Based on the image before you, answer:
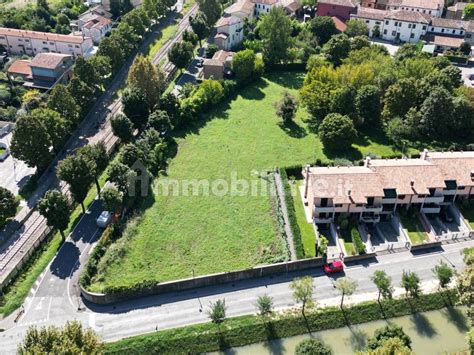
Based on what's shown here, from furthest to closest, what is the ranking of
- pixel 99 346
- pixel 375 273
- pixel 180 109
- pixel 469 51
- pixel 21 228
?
pixel 469 51 < pixel 180 109 < pixel 21 228 < pixel 375 273 < pixel 99 346

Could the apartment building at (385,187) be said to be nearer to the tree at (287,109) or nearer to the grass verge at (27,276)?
the tree at (287,109)

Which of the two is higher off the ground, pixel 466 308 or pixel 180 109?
pixel 180 109

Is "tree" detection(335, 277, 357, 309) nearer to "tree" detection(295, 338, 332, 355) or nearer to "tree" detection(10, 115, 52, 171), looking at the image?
"tree" detection(295, 338, 332, 355)


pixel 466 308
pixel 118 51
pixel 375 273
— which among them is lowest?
pixel 466 308

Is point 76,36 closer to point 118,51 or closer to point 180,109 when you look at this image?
point 118,51

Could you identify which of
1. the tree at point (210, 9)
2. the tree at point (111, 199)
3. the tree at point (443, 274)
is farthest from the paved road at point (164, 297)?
the tree at point (210, 9)

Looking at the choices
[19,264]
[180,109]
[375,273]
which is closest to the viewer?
[375,273]

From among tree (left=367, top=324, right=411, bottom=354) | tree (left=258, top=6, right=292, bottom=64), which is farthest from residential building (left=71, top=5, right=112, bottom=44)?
tree (left=367, top=324, right=411, bottom=354)

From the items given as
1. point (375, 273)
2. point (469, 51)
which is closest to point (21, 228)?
point (375, 273)
